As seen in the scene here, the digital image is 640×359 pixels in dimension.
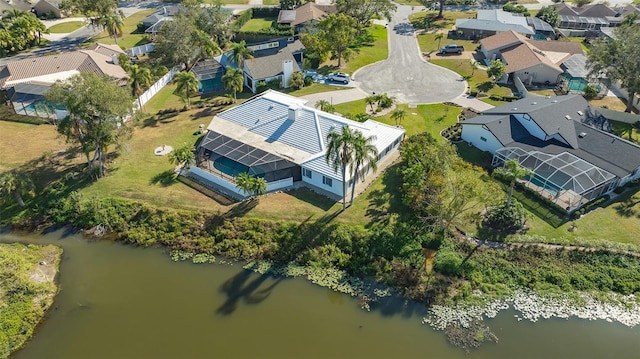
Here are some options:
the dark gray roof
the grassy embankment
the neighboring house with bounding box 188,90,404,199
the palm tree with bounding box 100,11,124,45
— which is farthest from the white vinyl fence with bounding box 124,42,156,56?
the dark gray roof

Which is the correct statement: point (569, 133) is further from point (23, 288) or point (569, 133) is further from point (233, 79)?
point (23, 288)

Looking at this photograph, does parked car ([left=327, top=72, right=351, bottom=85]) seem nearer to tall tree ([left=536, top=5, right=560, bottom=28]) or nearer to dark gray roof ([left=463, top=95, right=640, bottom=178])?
dark gray roof ([left=463, top=95, right=640, bottom=178])

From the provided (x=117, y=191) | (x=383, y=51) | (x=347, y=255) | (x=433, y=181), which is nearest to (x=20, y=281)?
(x=117, y=191)

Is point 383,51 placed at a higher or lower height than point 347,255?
higher

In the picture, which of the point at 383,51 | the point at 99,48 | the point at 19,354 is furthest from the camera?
the point at 383,51

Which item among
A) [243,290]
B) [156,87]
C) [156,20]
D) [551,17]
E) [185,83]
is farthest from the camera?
[551,17]

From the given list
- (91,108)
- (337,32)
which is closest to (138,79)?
(91,108)

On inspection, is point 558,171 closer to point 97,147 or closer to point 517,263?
point 517,263
